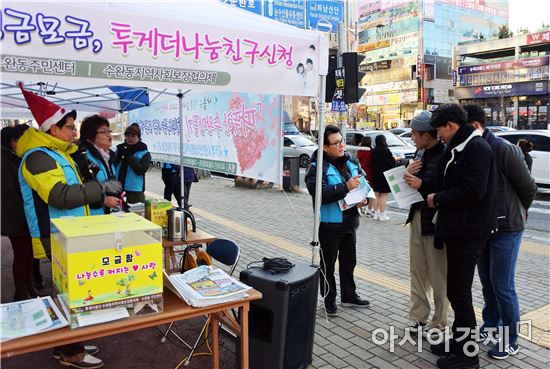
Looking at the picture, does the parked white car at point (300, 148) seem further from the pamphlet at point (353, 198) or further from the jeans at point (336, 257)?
the pamphlet at point (353, 198)

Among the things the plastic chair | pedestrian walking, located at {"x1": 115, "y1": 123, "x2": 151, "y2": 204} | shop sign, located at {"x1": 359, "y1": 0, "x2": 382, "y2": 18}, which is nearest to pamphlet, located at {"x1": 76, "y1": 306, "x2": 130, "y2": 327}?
the plastic chair

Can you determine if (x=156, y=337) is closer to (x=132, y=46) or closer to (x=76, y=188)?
(x=76, y=188)

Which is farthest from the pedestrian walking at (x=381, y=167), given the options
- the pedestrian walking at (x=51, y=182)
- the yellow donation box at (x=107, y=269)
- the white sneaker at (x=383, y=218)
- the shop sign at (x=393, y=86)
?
the shop sign at (x=393, y=86)

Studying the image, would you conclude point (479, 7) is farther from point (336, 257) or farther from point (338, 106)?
point (336, 257)

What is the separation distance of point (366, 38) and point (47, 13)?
219 feet

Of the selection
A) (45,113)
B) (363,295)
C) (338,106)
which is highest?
(338,106)

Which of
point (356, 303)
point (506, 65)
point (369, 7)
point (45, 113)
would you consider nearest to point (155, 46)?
point (45, 113)

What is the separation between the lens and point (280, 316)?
281 centimetres

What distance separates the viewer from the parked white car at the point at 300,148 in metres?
17.6

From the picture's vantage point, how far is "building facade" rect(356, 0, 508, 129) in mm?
50281

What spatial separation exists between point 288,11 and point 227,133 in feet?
30.9

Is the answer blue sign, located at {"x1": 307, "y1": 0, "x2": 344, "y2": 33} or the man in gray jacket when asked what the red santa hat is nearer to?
the man in gray jacket

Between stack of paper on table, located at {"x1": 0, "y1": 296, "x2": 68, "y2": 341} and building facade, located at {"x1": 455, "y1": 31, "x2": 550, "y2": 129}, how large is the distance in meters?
37.1

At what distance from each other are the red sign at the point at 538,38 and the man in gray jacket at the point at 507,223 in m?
40.1
